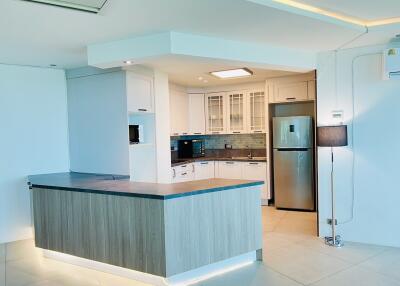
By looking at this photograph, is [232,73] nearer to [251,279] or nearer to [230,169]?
[230,169]

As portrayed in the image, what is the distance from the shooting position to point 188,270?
313 centimetres

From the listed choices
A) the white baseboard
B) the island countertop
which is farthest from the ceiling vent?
the white baseboard

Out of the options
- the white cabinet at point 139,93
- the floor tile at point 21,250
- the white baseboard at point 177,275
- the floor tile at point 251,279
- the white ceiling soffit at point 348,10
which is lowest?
the floor tile at point 21,250

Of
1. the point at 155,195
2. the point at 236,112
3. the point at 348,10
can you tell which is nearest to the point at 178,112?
the point at 236,112

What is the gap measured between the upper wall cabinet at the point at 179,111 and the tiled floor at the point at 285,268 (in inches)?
111

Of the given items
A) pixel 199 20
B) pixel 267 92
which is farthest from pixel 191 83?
pixel 199 20

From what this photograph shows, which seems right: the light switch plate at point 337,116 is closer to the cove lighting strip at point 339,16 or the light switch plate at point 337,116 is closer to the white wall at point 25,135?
the cove lighting strip at point 339,16

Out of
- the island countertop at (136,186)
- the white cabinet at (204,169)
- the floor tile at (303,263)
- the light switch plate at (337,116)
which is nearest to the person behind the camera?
the island countertop at (136,186)

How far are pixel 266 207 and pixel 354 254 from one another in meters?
2.55

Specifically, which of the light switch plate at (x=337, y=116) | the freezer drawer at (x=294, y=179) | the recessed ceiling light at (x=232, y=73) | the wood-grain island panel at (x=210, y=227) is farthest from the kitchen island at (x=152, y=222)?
the freezer drawer at (x=294, y=179)

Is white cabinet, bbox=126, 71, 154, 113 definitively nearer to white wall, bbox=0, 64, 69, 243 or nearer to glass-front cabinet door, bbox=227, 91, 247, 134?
white wall, bbox=0, 64, 69, 243

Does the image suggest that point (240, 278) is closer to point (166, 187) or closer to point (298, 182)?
point (166, 187)

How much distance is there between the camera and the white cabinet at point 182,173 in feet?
19.2

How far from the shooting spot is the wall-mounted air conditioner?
380cm
